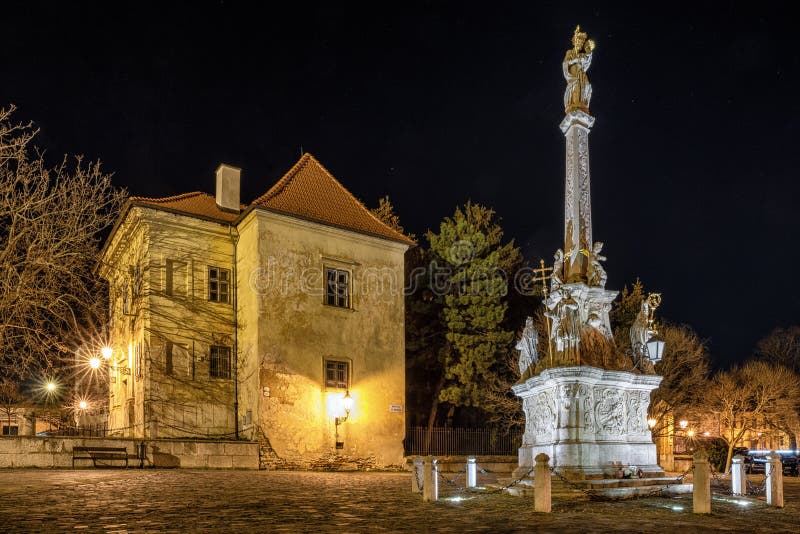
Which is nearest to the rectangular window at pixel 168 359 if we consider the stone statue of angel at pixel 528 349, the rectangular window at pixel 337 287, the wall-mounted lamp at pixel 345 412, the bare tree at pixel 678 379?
the rectangular window at pixel 337 287

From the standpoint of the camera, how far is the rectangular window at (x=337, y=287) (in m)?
28.2

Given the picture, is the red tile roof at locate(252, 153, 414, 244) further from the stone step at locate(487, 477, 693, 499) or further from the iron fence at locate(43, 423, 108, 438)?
the stone step at locate(487, 477, 693, 499)

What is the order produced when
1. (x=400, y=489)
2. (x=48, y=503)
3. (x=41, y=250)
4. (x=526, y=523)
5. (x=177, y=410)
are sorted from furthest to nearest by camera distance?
1. (x=177, y=410)
2. (x=41, y=250)
3. (x=400, y=489)
4. (x=48, y=503)
5. (x=526, y=523)

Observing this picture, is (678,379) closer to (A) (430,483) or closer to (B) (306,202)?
(B) (306,202)

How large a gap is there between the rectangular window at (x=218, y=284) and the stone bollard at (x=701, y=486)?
19589mm

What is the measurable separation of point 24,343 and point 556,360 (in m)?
12.6

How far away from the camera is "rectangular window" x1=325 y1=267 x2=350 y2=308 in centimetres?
2820

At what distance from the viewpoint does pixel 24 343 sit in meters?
18.5

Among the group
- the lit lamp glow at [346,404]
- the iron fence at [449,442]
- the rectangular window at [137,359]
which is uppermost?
the rectangular window at [137,359]

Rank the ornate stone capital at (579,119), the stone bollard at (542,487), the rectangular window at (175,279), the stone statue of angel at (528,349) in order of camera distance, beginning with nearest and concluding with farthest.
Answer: the stone bollard at (542,487)
the stone statue of angel at (528,349)
the ornate stone capital at (579,119)
the rectangular window at (175,279)

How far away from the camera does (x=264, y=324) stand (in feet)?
85.8

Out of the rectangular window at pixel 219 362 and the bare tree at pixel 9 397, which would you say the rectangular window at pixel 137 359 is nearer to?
the rectangular window at pixel 219 362

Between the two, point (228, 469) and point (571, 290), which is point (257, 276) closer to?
point (228, 469)

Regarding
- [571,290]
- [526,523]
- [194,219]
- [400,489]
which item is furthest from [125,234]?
[526,523]
